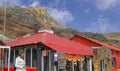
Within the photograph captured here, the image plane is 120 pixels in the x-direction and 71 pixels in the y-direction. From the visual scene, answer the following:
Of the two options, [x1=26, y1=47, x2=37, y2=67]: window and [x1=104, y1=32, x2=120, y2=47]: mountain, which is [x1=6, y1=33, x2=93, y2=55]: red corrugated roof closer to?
[x1=26, y1=47, x2=37, y2=67]: window

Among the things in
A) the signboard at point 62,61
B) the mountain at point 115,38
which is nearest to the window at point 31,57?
the signboard at point 62,61

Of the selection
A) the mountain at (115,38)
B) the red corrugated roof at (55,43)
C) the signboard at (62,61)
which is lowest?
the signboard at (62,61)

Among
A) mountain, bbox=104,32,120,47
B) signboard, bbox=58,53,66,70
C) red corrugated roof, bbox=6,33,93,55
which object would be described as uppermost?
mountain, bbox=104,32,120,47

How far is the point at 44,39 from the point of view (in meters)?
26.0

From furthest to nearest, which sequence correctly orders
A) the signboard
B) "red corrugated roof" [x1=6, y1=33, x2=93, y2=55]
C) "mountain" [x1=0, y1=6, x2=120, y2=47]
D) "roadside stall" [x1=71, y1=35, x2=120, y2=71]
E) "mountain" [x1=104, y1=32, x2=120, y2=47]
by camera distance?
1. "mountain" [x1=104, y1=32, x2=120, y2=47]
2. "mountain" [x1=0, y1=6, x2=120, y2=47]
3. "roadside stall" [x1=71, y1=35, x2=120, y2=71]
4. "red corrugated roof" [x1=6, y1=33, x2=93, y2=55]
5. the signboard

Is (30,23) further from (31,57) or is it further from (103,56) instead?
(31,57)

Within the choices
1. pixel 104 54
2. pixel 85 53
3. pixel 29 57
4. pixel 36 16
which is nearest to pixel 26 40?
pixel 29 57

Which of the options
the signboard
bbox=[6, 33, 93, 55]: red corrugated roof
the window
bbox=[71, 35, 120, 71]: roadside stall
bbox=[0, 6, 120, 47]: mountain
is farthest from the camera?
bbox=[0, 6, 120, 47]: mountain

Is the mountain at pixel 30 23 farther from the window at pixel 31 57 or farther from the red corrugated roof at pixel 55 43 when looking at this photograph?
the window at pixel 31 57

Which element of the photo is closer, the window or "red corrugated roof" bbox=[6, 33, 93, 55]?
"red corrugated roof" bbox=[6, 33, 93, 55]

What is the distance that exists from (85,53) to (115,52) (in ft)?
25.6

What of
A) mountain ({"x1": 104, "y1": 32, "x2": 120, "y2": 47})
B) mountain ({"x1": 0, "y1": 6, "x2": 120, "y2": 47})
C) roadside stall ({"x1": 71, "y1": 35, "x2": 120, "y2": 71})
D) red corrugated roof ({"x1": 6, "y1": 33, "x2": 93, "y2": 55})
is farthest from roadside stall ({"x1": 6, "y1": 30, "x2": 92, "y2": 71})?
mountain ({"x1": 104, "y1": 32, "x2": 120, "y2": 47})

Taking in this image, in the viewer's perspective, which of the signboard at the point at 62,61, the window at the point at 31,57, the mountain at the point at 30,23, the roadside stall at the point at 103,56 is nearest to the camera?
the signboard at the point at 62,61

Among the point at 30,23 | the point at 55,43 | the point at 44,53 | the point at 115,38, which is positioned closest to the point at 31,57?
the point at 44,53
